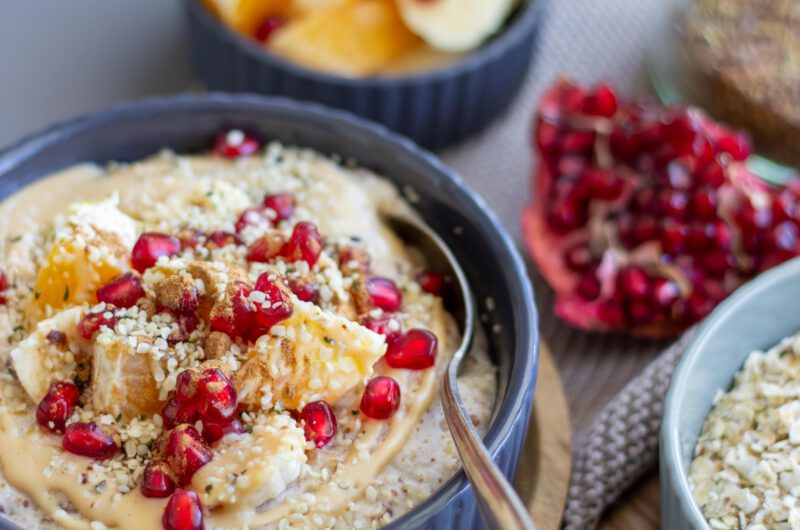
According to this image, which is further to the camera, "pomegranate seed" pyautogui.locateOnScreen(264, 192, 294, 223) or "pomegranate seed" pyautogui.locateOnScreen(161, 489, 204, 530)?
"pomegranate seed" pyautogui.locateOnScreen(264, 192, 294, 223)

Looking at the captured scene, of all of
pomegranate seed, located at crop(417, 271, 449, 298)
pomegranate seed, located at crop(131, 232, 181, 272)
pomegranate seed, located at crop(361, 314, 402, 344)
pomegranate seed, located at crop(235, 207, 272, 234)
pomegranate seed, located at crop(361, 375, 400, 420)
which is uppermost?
pomegranate seed, located at crop(131, 232, 181, 272)

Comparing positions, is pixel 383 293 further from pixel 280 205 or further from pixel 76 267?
pixel 76 267

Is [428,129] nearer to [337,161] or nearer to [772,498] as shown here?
[337,161]

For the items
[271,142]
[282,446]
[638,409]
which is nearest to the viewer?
[282,446]

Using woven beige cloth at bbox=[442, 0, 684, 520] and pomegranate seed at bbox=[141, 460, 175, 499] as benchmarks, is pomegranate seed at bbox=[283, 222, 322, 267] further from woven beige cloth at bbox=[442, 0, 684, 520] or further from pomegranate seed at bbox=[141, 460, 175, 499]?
woven beige cloth at bbox=[442, 0, 684, 520]

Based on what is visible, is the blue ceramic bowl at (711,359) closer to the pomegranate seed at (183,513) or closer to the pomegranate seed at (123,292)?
the pomegranate seed at (183,513)

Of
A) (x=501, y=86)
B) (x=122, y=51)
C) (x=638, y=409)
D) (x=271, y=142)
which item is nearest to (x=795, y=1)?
(x=501, y=86)

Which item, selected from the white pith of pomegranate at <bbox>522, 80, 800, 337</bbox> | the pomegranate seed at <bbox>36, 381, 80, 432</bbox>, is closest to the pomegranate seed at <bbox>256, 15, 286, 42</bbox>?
the white pith of pomegranate at <bbox>522, 80, 800, 337</bbox>
